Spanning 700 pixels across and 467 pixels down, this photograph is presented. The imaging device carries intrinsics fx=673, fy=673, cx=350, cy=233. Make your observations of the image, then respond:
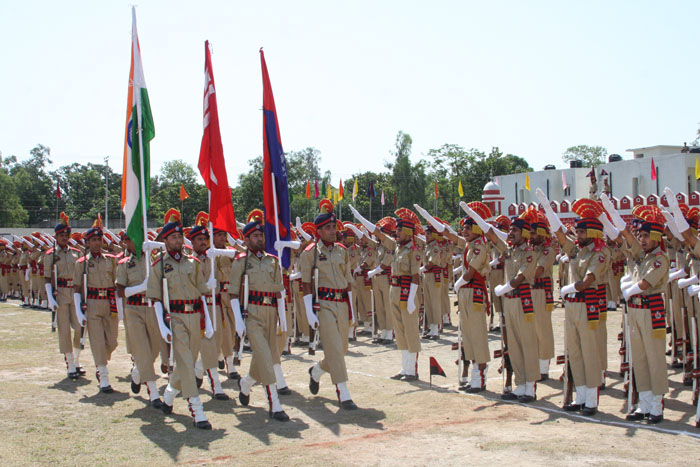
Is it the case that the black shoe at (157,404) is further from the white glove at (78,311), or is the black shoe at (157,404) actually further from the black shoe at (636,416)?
the black shoe at (636,416)

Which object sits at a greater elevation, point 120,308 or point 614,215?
point 614,215

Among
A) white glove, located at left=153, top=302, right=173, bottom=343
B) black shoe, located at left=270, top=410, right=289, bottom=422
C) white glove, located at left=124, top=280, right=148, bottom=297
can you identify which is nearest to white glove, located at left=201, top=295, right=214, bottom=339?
white glove, located at left=153, top=302, right=173, bottom=343

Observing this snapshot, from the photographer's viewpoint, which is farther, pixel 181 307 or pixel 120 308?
pixel 120 308

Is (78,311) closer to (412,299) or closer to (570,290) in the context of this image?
(412,299)

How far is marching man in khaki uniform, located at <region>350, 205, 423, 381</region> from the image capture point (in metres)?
11.0

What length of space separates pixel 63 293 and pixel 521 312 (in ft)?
25.1

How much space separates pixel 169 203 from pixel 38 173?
54.6 metres

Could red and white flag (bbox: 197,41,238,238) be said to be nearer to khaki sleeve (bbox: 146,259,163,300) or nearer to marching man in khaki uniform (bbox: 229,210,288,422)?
marching man in khaki uniform (bbox: 229,210,288,422)

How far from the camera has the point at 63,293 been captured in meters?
11.6

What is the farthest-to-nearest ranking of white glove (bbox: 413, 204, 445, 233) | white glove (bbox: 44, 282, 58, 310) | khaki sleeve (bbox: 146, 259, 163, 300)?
white glove (bbox: 44, 282, 58, 310)
white glove (bbox: 413, 204, 445, 233)
khaki sleeve (bbox: 146, 259, 163, 300)

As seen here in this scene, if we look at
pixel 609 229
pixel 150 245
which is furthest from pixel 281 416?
pixel 609 229

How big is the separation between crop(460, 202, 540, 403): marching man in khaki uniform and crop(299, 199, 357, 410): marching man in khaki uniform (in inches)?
77.7

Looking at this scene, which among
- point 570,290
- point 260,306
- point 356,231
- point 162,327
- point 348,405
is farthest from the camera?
point 356,231

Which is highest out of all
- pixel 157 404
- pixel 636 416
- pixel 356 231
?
pixel 356 231
